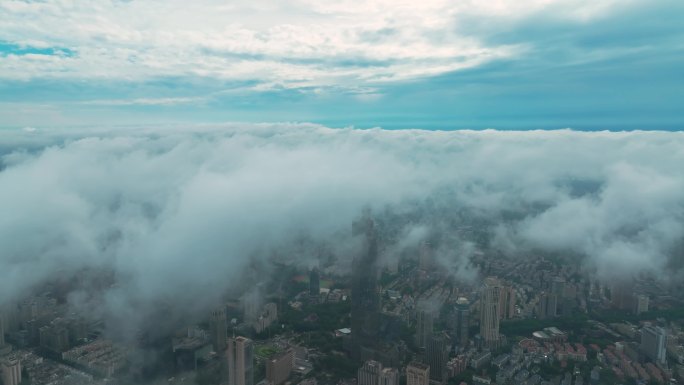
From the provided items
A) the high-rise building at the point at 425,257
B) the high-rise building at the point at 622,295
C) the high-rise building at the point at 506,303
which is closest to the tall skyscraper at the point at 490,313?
the high-rise building at the point at 506,303

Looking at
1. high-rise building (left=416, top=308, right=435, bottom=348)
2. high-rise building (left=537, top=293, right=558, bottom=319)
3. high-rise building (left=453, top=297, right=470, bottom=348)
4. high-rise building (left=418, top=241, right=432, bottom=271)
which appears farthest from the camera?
high-rise building (left=418, top=241, right=432, bottom=271)

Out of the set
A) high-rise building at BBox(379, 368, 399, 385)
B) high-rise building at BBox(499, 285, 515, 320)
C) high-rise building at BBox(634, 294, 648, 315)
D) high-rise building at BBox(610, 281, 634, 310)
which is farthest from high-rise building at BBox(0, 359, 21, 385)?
high-rise building at BBox(634, 294, 648, 315)

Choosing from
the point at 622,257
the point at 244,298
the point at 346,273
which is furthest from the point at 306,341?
the point at 622,257

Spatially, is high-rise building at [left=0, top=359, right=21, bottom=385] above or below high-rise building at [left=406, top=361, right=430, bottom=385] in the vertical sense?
above

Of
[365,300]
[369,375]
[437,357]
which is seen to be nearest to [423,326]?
[437,357]

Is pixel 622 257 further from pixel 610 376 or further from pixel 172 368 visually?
pixel 172 368

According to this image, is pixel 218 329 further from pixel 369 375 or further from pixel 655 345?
pixel 655 345

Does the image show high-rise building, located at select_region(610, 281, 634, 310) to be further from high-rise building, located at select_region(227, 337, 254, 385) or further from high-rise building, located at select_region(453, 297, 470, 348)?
high-rise building, located at select_region(227, 337, 254, 385)
